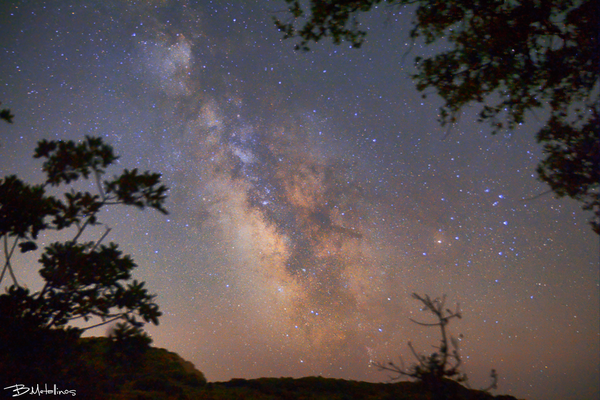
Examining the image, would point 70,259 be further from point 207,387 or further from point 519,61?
point 519,61

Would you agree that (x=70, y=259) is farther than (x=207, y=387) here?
No

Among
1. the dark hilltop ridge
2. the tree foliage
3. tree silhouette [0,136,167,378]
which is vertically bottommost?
the dark hilltop ridge

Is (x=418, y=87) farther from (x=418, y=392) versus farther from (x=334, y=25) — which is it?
(x=418, y=392)

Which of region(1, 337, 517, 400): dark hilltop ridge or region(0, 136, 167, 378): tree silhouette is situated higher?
region(0, 136, 167, 378): tree silhouette

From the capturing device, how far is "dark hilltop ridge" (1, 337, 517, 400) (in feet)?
18.2

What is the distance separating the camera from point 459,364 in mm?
5449

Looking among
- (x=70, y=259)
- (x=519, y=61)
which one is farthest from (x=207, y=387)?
(x=519, y=61)

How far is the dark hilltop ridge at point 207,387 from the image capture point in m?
5.56

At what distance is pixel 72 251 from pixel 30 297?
606 millimetres

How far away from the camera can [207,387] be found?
6.62 m

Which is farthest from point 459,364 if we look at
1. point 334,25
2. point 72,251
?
point 334,25

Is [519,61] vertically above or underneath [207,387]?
above

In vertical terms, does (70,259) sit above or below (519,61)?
below

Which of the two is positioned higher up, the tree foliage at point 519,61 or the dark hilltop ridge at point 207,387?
the tree foliage at point 519,61
